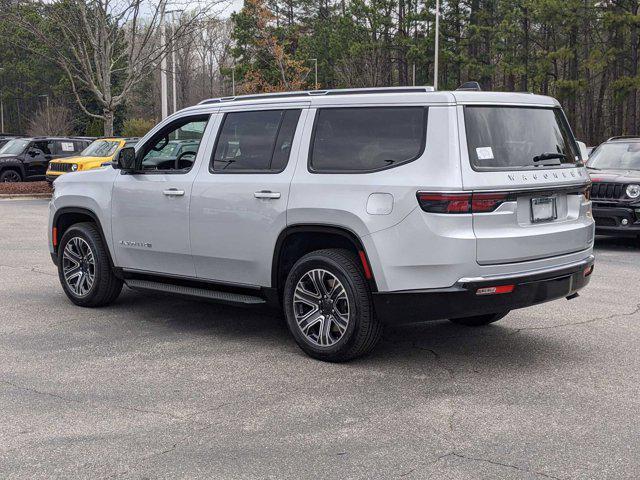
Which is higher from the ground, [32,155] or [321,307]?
[32,155]

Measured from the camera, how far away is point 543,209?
5598 mm

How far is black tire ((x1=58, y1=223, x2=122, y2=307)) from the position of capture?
7441mm

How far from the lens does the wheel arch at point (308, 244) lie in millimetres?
5496

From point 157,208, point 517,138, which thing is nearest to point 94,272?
point 157,208

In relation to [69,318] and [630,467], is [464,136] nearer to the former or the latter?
[630,467]

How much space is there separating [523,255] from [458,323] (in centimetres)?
176

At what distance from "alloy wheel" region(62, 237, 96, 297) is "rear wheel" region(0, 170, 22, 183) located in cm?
1913

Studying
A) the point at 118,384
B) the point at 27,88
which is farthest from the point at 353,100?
the point at 27,88

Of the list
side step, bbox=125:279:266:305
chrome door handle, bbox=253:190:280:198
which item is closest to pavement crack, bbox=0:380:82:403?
side step, bbox=125:279:266:305

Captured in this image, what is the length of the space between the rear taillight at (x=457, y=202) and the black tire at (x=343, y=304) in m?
0.75

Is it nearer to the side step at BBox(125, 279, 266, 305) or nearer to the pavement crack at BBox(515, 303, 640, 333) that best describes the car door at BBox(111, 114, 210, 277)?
the side step at BBox(125, 279, 266, 305)

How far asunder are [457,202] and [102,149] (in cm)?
1833

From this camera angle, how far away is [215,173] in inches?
253

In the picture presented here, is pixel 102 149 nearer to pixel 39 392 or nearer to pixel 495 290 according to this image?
pixel 39 392
